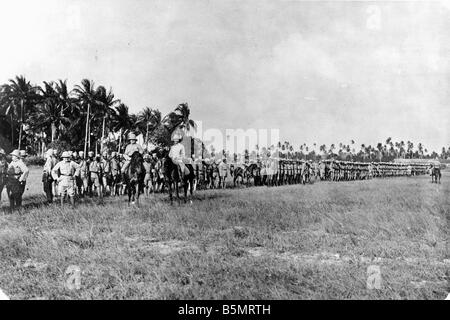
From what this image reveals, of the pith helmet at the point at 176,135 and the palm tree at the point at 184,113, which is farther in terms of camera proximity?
the pith helmet at the point at 176,135

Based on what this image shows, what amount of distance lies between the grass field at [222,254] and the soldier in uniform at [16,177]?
46.3 inches

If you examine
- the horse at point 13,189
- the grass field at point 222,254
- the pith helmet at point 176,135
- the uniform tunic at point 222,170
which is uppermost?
the pith helmet at point 176,135

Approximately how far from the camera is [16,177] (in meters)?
9.06

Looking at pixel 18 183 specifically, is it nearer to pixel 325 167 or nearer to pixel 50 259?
pixel 50 259

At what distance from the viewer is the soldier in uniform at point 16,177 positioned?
29.4 ft

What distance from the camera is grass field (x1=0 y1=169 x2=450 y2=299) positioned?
4.43 m

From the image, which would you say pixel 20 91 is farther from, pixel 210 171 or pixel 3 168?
pixel 210 171

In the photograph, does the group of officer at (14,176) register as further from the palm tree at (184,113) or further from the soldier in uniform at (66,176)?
the palm tree at (184,113)

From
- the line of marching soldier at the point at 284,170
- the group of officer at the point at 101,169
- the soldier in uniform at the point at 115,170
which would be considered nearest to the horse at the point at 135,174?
the group of officer at the point at 101,169

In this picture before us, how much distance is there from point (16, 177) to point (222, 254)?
6327 mm

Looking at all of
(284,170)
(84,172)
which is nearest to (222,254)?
(84,172)

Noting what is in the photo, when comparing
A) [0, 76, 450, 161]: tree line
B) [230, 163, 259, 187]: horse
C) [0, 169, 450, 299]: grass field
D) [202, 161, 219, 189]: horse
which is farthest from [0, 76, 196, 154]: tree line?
[230, 163, 259, 187]: horse
